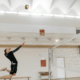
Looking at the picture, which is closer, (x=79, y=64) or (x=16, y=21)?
(x=16, y=21)

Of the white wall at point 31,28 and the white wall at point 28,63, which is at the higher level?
the white wall at point 31,28

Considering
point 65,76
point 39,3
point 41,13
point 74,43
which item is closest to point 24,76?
point 65,76

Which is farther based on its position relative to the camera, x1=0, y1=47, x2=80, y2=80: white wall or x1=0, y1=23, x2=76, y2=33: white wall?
x1=0, y1=47, x2=80, y2=80: white wall

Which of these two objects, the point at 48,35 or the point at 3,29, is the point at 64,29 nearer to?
the point at 48,35

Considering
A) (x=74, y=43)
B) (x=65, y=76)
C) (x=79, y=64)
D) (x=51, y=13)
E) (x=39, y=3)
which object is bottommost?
(x=65, y=76)

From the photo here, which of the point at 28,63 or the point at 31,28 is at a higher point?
the point at 31,28

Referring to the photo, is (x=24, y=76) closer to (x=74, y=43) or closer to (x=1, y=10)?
(x=74, y=43)

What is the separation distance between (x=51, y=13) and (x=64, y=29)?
65.6 inches

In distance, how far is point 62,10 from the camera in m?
8.80

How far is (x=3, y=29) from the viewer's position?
816cm

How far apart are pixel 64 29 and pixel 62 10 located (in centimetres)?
154

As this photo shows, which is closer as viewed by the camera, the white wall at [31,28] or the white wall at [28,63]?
the white wall at [31,28]

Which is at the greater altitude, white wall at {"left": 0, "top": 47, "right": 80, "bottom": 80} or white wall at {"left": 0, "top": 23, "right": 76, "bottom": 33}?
white wall at {"left": 0, "top": 23, "right": 76, "bottom": 33}

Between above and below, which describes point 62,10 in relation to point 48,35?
above
